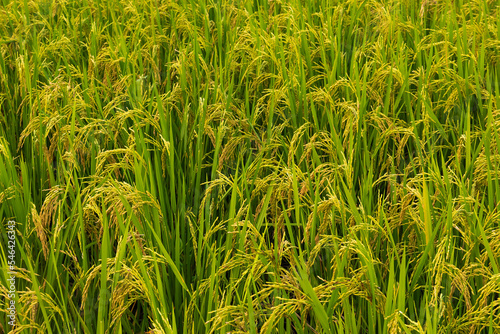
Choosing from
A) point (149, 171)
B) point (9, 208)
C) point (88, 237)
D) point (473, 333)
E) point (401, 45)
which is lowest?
point (473, 333)

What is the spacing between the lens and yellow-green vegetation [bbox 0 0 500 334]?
5.00 ft

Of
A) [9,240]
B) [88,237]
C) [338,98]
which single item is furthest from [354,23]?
[9,240]

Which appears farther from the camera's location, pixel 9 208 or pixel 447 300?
pixel 9 208

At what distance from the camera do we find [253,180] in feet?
6.14

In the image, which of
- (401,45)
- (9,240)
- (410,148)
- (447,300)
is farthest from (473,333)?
(401,45)

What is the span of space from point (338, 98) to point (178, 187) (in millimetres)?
950

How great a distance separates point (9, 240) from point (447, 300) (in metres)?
1.42

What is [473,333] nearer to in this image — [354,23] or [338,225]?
[338,225]

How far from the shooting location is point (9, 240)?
6.03 feet

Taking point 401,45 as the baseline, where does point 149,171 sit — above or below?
below

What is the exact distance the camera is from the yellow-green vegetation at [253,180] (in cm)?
153

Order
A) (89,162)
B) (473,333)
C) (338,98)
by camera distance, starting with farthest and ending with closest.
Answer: (338,98), (89,162), (473,333)

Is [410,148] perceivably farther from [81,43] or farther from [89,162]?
[81,43]

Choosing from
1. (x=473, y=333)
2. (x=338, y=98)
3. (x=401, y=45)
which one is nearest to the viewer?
(x=473, y=333)
